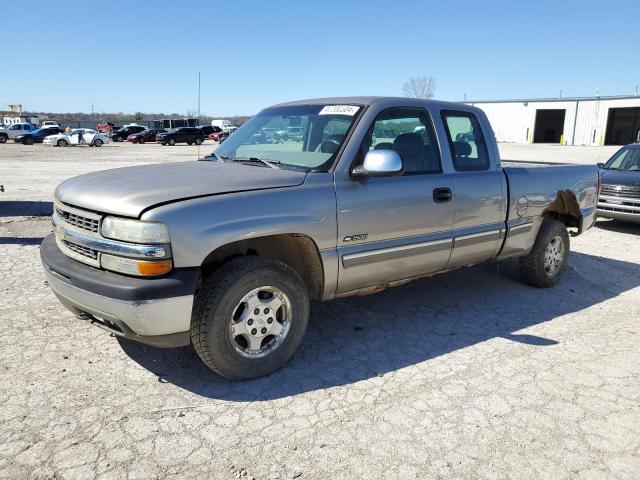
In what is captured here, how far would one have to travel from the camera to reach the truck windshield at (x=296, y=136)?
3936 mm

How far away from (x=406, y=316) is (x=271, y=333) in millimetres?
1692

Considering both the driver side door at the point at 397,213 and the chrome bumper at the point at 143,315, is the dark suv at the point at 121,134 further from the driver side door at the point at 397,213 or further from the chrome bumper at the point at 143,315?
the chrome bumper at the point at 143,315

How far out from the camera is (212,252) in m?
3.31

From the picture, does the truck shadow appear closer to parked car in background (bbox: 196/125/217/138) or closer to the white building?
parked car in background (bbox: 196/125/217/138)

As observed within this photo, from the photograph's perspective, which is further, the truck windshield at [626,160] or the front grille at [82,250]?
the truck windshield at [626,160]

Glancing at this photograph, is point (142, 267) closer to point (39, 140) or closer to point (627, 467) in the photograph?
point (627, 467)

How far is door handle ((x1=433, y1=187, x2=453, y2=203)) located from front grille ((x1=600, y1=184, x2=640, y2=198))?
653 cm

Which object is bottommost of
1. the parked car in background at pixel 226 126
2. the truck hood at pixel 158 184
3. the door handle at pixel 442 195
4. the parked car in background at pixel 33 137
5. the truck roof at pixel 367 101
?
the parked car in background at pixel 33 137

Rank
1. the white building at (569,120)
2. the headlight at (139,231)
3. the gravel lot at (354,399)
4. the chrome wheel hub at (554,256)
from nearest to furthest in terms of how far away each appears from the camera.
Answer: the gravel lot at (354,399) → the headlight at (139,231) → the chrome wheel hub at (554,256) → the white building at (569,120)

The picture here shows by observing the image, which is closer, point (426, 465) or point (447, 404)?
point (426, 465)

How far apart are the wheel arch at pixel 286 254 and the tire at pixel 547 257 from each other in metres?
2.85

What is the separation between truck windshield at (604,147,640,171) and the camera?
10.0m

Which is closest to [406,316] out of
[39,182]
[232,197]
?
[232,197]

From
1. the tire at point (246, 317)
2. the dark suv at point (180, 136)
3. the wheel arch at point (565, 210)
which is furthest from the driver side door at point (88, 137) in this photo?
the tire at point (246, 317)
